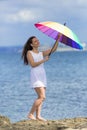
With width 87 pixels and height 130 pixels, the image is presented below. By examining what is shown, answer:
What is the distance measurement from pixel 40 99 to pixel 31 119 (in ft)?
1.51

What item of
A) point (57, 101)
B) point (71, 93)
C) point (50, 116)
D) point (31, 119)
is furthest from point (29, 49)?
point (71, 93)

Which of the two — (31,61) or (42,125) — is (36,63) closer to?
(31,61)

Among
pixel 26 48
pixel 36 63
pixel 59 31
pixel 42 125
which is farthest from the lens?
pixel 26 48

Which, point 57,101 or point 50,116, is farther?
point 57,101

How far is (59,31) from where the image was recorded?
36.9ft

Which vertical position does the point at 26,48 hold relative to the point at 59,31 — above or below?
below

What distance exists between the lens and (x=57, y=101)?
31.3 meters

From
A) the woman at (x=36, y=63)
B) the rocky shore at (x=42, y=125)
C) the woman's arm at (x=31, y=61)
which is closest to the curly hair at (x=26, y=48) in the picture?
the woman at (x=36, y=63)

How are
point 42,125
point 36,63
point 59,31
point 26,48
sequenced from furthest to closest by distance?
point 26,48
point 59,31
point 36,63
point 42,125

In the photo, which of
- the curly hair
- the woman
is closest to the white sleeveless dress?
the woman

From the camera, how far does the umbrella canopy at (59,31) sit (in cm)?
1127

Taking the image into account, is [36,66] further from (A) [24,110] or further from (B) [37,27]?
(A) [24,110]

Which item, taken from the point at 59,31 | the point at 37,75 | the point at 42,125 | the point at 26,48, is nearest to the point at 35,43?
the point at 26,48

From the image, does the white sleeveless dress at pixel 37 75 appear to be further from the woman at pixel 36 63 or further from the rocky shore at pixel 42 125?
the rocky shore at pixel 42 125
